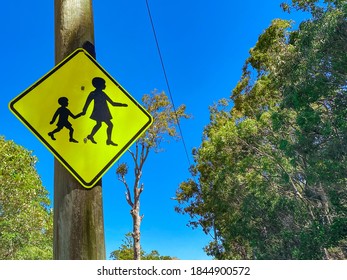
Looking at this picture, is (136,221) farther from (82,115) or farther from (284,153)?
(82,115)

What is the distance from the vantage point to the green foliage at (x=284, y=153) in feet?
51.6

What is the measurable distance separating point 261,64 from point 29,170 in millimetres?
15344

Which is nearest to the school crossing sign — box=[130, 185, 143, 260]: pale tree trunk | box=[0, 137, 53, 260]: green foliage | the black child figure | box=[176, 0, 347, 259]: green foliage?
the black child figure

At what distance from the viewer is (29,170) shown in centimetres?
2625

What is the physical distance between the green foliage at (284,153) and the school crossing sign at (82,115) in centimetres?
1297

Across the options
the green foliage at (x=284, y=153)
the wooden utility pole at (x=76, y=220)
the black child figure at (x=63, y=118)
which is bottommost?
the wooden utility pole at (x=76, y=220)

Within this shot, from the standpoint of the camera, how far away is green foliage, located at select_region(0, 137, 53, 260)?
81.2 feet

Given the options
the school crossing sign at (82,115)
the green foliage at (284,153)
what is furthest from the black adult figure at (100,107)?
the green foliage at (284,153)

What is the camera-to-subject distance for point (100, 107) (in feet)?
9.33

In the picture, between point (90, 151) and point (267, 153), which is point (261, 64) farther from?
point (90, 151)

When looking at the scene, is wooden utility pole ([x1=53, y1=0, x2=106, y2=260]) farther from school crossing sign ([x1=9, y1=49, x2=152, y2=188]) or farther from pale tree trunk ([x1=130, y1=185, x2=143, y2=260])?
pale tree trunk ([x1=130, y1=185, x2=143, y2=260])

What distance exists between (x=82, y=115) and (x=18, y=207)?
80.6 feet

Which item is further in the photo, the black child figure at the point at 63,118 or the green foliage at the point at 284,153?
the green foliage at the point at 284,153

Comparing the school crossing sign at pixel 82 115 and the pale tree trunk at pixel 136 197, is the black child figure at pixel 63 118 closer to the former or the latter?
the school crossing sign at pixel 82 115
